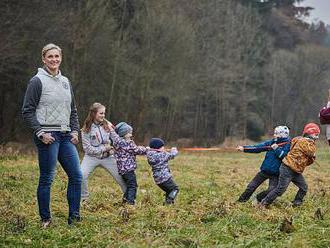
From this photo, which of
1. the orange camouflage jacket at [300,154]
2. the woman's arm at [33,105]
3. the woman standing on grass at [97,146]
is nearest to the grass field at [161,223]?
the woman standing on grass at [97,146]

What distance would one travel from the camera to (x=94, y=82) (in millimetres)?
28078

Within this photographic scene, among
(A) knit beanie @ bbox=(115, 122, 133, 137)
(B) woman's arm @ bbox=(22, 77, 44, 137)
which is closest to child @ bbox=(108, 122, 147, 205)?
(A) knit beanie @ bbox=(115, 122, 133, 137)

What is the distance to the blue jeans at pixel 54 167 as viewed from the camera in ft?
21.0

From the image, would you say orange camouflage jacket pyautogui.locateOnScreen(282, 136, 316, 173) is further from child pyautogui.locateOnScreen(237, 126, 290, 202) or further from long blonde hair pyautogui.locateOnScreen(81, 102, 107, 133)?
long blonde hair pyautogui.locateOnScreen(81, 102, 107, 133)

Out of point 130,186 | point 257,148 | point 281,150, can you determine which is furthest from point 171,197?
point 281,150

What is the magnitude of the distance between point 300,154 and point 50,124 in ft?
14.0

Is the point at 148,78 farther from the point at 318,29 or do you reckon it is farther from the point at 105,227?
the point at 318,29

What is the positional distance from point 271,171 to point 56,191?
418cm

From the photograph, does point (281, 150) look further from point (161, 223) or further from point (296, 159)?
point (161, 223)

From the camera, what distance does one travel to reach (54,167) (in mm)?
6488

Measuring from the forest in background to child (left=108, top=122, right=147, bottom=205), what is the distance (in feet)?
42.6

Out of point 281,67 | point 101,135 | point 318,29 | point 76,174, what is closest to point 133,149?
point 101,135

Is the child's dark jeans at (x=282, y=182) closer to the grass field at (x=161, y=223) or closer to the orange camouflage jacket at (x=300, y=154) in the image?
the orange camouflage jacket at (x=300, y=154)

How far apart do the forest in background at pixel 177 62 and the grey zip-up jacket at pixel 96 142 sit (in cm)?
1250
